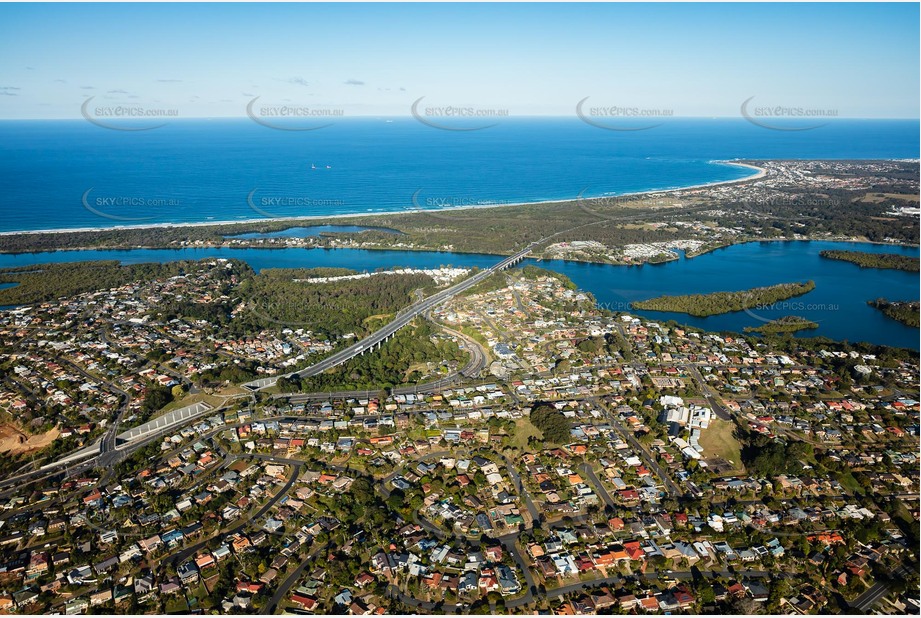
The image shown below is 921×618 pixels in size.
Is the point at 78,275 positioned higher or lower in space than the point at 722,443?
lower

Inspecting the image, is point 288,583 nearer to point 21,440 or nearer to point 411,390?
point 411,390

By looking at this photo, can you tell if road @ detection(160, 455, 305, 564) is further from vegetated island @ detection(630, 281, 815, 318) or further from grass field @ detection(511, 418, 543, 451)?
vegetated island @ detection(630, 281, 815, 318)

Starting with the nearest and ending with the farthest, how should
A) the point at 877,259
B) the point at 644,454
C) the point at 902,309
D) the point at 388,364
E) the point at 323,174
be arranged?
1. the point at 644,454
2. the point at 388,364
3. the point at 902,309
4. the point at 877,259
5. the point at 323,174

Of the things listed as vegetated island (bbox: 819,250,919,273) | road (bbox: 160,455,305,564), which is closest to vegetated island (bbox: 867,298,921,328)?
vegetated island (bbox: 819,250,919,273)

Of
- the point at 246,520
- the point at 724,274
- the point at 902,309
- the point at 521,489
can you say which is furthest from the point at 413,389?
the point at 902,309

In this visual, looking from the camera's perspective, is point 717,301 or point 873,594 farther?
point 717,301

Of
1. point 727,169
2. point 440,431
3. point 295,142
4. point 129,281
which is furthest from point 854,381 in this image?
point 295,142
